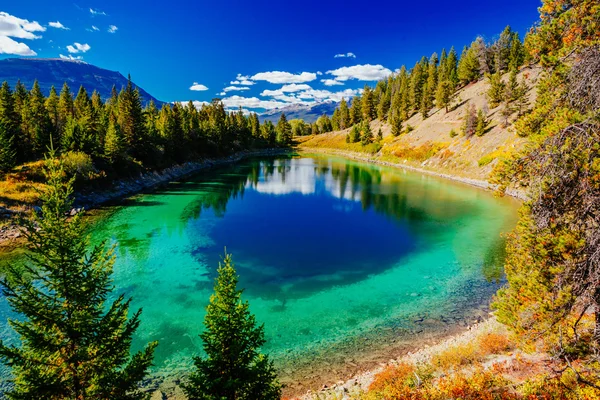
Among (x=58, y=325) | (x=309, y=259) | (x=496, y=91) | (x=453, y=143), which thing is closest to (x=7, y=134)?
(x=309, y=259)

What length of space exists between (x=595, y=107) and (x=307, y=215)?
3908 cm

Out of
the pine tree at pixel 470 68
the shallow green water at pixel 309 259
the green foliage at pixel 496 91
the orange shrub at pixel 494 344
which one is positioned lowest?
the shallow green water at pixel 309 259

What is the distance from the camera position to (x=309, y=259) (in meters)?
30.0

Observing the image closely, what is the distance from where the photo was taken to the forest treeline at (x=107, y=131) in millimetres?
49094

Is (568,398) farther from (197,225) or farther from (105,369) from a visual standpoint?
(197,225)

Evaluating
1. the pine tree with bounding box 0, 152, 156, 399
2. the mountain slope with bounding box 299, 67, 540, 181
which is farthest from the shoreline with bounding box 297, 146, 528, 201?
the pine tree with bounding box 0, 152, 156, 399

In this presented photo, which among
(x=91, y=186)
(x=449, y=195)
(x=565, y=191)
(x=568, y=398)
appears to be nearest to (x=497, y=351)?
(x=568, y=398)

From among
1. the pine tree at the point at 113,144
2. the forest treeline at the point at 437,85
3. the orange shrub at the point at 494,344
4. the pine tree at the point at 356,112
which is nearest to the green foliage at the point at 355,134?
the forest treeline at the point at 437,85

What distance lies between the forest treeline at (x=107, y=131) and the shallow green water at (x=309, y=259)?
12.9 meters

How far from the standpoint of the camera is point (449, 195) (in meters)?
58.2

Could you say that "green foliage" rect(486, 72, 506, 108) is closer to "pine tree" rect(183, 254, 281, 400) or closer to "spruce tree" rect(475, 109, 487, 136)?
"spruce tree" rect(475, 109, 487, 136)

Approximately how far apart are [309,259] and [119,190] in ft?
137

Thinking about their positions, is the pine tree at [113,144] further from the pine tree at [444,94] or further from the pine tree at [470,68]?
the pine tree at [470,68]

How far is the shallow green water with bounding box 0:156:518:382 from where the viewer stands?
1983cm
